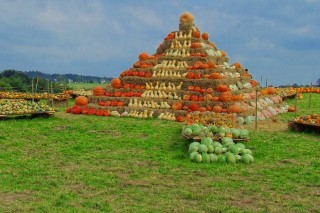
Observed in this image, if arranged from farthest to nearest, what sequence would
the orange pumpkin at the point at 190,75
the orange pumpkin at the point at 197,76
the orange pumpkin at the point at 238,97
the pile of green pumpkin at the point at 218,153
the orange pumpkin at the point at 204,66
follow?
the orange pumpkin at the point at 204,66
the orange pumpkin at the point at 190,75
the orange pumpkin at the point at 197,76
the orange pumpkin at the point at 238,97
the pile of green pumpkin at the point at 218,153

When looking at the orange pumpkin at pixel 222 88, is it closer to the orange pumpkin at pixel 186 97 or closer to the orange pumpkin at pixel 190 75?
the orange pumpkin at pixel 186 97

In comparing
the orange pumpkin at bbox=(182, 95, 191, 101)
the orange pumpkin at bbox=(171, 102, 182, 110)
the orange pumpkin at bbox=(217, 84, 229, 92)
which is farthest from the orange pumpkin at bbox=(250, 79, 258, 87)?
the orange pumpkin at bbox=(171, 102, 182, 110)

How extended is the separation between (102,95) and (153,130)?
964 cm

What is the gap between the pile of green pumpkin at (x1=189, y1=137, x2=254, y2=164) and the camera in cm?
1438

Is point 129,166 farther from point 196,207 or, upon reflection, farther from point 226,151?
point 196,207

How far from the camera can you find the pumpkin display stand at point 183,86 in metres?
26.7

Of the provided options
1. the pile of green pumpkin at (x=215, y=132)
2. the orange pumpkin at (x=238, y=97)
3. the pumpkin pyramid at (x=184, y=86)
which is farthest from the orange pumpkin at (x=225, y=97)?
the pile of green pumpkin at (x=215, y=132)

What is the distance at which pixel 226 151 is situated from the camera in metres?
15.0

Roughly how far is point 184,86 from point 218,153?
13870 millimetres

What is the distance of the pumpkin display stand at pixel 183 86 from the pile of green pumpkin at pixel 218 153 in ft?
34.2

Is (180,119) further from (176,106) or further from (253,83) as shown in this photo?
(253,83)

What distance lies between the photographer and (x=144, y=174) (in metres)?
13.0

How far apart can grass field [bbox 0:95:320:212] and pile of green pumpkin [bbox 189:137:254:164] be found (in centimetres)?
32

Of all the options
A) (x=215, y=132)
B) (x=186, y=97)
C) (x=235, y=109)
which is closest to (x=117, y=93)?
(x=186, y=97)
